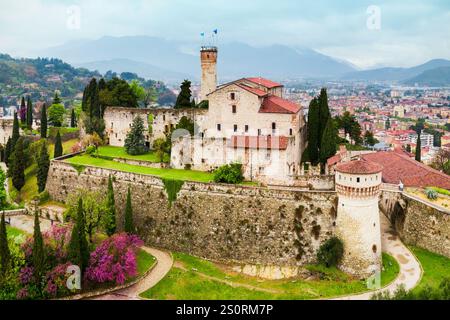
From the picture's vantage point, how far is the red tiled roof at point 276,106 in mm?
43594

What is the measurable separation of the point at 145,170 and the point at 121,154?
727 cm

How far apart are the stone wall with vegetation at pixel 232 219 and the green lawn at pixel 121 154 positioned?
564 centimetres

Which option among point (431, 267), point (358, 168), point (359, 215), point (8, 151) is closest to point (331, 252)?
point (359, 215)

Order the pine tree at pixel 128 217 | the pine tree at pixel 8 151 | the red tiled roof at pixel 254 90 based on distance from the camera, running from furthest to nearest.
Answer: the pine tree at pixel 8 151 < the red tiled roof at pixel 254 90 < the pine tree at pixel 128 217

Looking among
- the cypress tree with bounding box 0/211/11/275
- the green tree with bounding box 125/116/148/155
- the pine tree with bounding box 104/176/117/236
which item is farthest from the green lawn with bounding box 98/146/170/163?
the cypress tree with bounding box 0/211/11/275

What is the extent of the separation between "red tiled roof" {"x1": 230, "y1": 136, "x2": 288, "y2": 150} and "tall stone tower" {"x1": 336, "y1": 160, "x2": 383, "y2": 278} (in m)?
7.44

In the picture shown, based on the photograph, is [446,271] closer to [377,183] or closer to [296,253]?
[377,183]

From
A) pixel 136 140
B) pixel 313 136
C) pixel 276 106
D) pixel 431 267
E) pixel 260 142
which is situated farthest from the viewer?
pixel 136 140

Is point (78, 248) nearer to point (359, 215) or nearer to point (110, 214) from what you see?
point (110, 214)

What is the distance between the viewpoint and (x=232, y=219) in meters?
38.3

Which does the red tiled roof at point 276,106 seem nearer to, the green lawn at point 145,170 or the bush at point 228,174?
the bush at point 228,174

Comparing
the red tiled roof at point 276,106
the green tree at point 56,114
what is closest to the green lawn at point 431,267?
the red tiled roof at point 276,106
